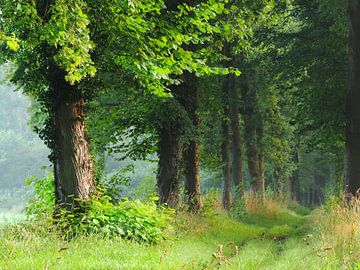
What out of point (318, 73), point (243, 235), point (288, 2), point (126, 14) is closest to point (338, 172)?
point (318, 73)

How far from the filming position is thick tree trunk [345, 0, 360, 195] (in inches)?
557

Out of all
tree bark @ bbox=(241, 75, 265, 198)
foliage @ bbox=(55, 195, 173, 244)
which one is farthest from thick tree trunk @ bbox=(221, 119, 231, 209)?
foliage @ bbox=(55, 195, 173, 244)

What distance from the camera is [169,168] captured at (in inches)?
552

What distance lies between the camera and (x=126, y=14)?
10.3 m

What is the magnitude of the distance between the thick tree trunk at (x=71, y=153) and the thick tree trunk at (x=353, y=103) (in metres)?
7.99

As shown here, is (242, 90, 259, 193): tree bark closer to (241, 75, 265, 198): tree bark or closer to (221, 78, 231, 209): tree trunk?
(241, 75, 265, 198): tree bark

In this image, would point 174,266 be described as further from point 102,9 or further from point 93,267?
point 102,9

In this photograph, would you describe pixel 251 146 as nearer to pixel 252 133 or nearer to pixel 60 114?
pixel 252 133

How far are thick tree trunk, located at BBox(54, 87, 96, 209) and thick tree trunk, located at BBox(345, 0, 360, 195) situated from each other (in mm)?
7993

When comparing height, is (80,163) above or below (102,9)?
below

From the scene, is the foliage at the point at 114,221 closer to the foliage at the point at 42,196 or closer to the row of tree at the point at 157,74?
the row of tree at the point at 157,74

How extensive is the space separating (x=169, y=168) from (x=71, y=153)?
441cm

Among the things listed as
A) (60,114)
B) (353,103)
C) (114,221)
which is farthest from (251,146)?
(114,221)

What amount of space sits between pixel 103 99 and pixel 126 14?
39.5 ft
